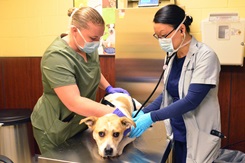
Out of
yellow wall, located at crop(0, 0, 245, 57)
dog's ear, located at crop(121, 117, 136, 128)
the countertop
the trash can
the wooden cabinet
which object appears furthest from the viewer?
yellow wall, located at crop(0, 0, 245, 57)

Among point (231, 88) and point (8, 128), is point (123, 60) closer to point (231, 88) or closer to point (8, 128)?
point (231, 88)

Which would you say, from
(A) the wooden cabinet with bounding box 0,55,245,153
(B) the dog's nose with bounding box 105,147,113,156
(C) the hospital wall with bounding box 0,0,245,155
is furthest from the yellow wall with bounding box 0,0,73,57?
(B) the dog's nose with bounding box 105,147,113,156

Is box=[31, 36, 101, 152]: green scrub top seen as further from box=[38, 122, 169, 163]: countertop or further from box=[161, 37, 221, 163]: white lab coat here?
box=[161, 37, 221, 163]: white lab coat

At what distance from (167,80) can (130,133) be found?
1.31ft

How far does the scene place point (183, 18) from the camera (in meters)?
1.32

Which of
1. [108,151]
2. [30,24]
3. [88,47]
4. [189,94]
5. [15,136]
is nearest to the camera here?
[108,151]

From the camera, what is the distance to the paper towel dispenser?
194cm

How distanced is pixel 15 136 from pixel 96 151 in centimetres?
150

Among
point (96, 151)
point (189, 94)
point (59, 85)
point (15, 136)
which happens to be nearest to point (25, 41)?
point (15, 136)

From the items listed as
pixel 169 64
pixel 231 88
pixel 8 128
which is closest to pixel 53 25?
pixel 8 128

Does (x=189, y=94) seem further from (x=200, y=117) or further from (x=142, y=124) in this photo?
(x=142, y=124)

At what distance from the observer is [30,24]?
2.83 meters

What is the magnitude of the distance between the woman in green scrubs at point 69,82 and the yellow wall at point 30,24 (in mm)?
1425

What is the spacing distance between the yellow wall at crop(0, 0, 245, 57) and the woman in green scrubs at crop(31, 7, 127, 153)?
4.68 feet
